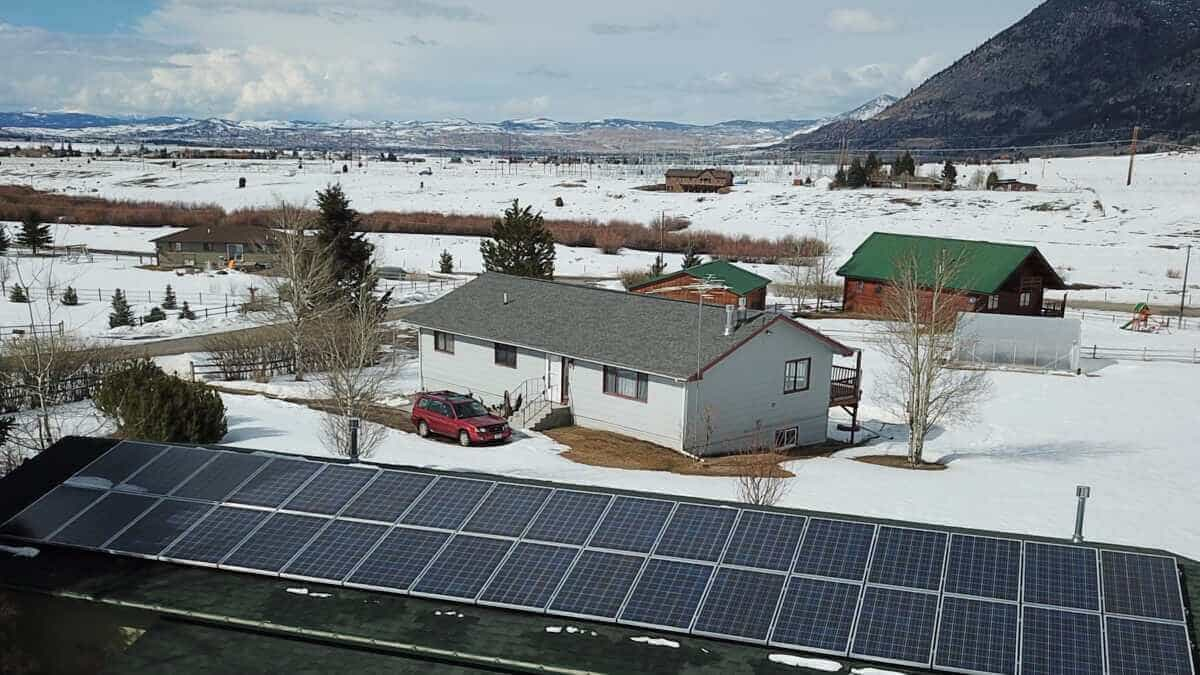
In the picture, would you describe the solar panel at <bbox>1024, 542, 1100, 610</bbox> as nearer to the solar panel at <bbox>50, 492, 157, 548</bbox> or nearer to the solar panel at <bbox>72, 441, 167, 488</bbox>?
the solar panel at <bbox>50, 492, 157, 548</bbox>

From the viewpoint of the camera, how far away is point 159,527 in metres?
11.4

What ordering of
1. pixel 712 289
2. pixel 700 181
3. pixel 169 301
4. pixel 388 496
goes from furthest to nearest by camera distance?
1. pixel 700 181
2. pixel 169 301
3. pixel 712 289
4. pixel 388 496

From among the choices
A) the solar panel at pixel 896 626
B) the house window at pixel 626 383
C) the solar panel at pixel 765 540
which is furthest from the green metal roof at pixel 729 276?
the solar panel at pixel 896 626

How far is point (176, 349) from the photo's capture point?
46750 mm

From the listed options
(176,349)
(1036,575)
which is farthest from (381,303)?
(1036,575)

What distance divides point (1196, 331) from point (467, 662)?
2511 inches

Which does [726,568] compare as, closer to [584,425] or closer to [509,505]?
[509,505]

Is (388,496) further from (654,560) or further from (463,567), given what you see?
(654,560)

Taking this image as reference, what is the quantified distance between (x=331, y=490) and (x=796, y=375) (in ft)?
79.6

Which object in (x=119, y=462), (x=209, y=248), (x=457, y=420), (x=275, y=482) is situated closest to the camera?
(x=275, y=482)

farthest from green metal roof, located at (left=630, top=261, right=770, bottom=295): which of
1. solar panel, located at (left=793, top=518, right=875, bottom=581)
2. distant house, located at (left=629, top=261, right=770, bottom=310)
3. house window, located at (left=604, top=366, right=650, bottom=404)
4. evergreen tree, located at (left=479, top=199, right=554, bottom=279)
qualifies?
solar panel, located at (left=793, top=518, right=875, bottom=581)

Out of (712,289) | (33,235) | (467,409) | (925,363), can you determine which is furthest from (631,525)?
(33,235)

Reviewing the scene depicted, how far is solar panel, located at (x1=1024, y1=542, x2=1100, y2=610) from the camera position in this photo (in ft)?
31.2

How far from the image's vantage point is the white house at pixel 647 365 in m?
31.0
